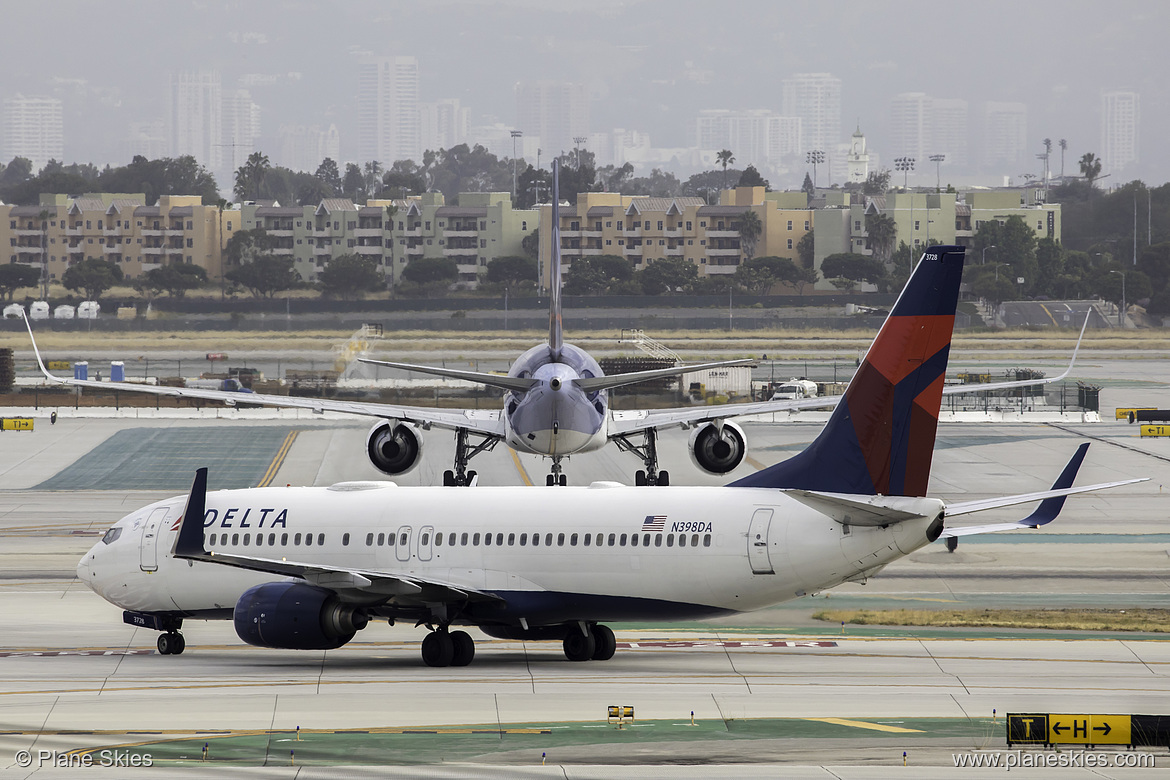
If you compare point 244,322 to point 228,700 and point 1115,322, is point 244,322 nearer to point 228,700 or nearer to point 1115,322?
point 1115,322

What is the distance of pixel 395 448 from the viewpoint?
151 ft

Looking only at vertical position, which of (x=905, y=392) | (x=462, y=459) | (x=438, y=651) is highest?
(x=905, y=392)

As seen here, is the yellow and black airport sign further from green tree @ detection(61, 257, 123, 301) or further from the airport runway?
green tree @ detection(61, 257, 123, 301)

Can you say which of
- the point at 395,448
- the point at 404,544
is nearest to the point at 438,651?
the point at 404,544

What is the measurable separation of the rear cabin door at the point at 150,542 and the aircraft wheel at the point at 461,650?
287 inches

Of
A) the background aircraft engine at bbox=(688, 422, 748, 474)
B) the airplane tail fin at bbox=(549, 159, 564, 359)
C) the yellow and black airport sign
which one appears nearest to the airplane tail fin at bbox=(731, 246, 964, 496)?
the yellow and black airport sign

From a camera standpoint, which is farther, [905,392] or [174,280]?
[174,280]

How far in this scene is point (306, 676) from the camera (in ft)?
86.9

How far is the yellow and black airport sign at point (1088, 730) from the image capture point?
1972cm

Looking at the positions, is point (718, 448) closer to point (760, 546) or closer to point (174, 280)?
point (760, 546)

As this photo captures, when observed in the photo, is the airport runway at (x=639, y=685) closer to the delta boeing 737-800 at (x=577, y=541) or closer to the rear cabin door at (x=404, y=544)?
the delta boeing 737-800 at (x=577, y=541)

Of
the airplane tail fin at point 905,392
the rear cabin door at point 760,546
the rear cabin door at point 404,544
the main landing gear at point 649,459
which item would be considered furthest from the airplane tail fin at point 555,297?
the airplane tail fin at point 905,392

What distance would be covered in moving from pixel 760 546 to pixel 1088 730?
7.22 metres

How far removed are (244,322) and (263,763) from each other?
138566mm
